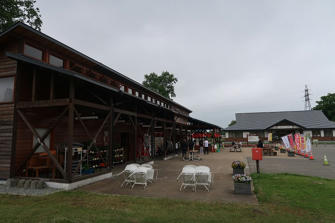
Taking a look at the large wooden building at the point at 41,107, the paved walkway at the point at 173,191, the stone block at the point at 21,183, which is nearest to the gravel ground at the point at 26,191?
the stone block at the point at 21,183

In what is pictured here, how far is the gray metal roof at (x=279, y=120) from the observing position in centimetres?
3994

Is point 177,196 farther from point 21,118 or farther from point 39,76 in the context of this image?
point 39,76

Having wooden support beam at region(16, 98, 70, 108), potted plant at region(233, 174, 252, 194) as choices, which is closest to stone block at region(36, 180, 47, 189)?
wooden support beam at region(16, 98, 70, 108)

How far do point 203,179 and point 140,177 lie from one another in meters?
2.30

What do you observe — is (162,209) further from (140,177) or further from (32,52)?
(32,52)

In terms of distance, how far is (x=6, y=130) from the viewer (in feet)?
26.6

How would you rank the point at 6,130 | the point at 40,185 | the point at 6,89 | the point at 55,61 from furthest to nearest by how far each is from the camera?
1. the point at 55,61
2. the point at 6,89
3. the point at 6,130
4. the point at 40,185

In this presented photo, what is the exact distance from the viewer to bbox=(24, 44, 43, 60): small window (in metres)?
8.57

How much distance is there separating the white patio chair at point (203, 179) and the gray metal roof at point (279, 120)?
37025 millimetres

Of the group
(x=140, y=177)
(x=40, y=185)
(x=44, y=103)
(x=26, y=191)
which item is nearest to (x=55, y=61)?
(x=44, y=103)

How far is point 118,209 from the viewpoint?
5.05 metres

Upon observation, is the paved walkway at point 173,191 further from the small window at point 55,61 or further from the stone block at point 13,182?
the small window at point 55,61

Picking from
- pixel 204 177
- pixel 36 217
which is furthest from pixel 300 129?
pixel 36 217

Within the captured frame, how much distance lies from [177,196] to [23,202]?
434cm
